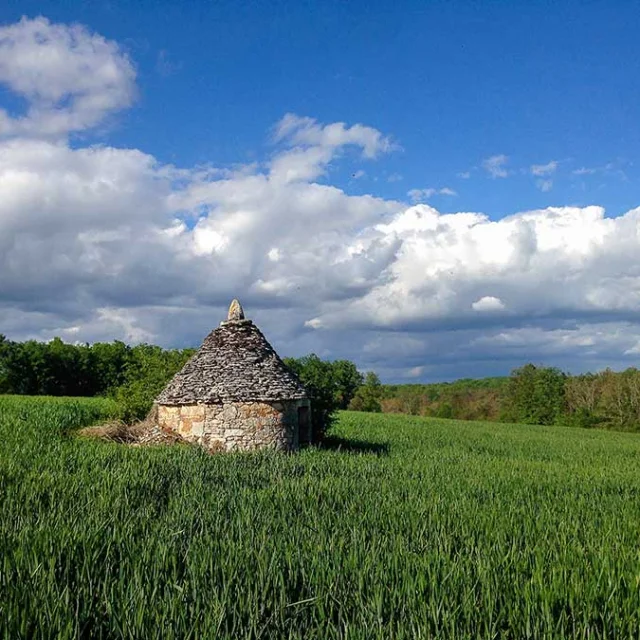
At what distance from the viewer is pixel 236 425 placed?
653 inches

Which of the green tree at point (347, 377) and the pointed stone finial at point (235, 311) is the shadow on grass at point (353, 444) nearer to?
the pointed stone finial at point (235, 311)

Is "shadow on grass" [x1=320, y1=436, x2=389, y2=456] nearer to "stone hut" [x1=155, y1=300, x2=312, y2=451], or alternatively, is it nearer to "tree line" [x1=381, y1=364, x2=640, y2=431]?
"stone hut" [x1=155, y1=300, x2=312, y2=451]

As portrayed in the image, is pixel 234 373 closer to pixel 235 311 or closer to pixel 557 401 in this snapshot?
pixel 235 311

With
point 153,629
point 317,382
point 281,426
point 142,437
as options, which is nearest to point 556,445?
point 317,382

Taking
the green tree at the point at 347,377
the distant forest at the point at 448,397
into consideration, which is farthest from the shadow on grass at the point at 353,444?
the green tree at the point at 347,377

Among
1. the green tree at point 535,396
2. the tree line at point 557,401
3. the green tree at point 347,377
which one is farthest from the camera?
the green tree at point 347,377

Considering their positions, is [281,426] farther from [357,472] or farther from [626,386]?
[626,386]

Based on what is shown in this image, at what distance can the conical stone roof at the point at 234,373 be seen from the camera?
16.7 metres

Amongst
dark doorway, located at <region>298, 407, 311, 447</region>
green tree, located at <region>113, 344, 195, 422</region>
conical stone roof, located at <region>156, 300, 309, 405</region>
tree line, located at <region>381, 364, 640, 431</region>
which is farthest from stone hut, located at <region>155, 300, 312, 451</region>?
tree line, located at <region>381, 364, 640, 431</region>

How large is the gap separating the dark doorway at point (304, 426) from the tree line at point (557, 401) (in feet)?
167

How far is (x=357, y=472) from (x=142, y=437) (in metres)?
7.26

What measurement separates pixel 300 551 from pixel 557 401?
69076 millimetres

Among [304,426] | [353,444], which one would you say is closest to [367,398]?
[353,444]

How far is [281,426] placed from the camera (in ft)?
55.5
